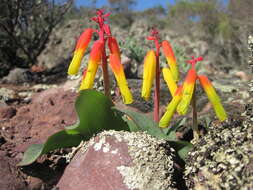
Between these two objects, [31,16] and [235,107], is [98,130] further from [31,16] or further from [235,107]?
[31,16]

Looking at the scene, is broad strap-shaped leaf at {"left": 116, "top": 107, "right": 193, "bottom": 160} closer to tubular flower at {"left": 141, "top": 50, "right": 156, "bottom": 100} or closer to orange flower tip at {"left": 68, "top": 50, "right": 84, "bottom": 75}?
tubular flower at {"left": 141, "top": 50, "right": 156, "bottom": 100}

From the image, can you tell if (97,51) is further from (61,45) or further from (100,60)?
(61,45)

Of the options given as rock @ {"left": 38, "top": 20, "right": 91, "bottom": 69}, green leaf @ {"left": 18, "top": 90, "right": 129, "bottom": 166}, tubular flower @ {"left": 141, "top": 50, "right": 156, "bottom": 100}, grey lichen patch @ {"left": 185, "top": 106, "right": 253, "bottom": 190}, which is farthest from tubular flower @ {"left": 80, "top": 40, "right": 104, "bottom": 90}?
rock @ {"left": 38, "top": 20, "right": 91, "bottom": 69}

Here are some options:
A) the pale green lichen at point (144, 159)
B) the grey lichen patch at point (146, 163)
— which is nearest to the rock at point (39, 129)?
the pale green lichen at point (144, 159)

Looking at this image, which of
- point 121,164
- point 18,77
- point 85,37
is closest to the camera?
point 121,164

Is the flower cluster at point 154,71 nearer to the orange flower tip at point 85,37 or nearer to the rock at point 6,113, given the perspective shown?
the orange flower tip at point 85,37

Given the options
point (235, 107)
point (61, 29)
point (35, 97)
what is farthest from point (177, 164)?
point (61, 29)

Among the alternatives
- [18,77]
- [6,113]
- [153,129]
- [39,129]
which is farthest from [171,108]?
[18,77]
